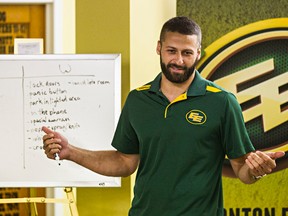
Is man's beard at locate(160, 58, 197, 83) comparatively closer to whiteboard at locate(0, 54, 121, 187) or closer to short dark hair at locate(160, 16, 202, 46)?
short dark hair at locate(160, 16, 202, 46)

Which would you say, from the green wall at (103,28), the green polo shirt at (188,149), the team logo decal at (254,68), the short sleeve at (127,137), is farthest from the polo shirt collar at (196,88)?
the team logo decal at (254,68)

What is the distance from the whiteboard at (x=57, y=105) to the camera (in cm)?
332

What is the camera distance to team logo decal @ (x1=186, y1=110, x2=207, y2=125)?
2.19 m

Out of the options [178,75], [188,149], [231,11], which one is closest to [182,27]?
[178,75]

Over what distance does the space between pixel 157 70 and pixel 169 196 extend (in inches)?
57.3

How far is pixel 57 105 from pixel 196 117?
4.21 feet

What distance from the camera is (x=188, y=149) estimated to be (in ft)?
7.14

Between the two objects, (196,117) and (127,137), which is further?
(127,137)

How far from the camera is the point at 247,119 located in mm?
3643

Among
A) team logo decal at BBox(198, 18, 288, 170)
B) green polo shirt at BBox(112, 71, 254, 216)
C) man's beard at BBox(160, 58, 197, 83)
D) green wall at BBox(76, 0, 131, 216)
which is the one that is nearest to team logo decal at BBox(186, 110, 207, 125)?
green polo shirt at BBox(112, 71, 254, 216)

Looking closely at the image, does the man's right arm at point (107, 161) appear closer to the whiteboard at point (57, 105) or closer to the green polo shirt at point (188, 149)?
the green polo shirt at point (188, 149)

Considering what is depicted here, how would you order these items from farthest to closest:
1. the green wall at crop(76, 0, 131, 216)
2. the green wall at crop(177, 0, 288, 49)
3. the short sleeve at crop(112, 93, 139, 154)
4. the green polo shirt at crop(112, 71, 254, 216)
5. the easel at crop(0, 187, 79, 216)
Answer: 1. the green wall at crop(177, 0, 288, 49)
2. the green wall at crop(76, 0, 131, 216)
3. the easel at crop(0, 187, 79, 216)
4. the short sleeve at crop(112, 93, 139, 154)
5. the green polo shirt at crop(112, 71, 254, 216)

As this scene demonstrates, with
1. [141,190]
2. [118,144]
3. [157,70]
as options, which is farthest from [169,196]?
[157,70]

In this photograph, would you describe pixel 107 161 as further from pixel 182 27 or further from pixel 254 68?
pixel 254 68
